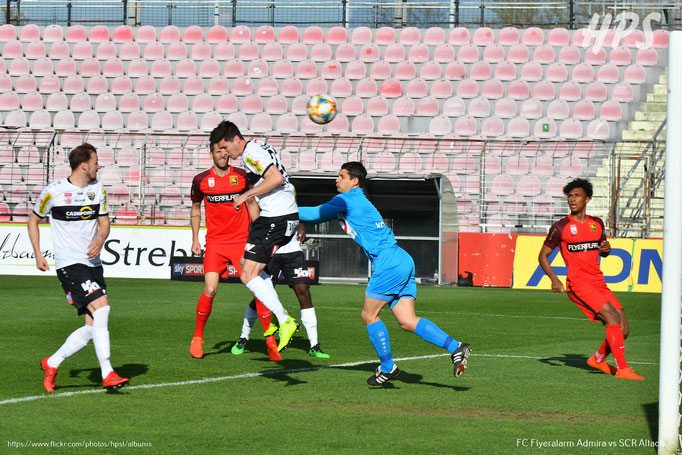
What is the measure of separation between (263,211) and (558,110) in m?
19.7

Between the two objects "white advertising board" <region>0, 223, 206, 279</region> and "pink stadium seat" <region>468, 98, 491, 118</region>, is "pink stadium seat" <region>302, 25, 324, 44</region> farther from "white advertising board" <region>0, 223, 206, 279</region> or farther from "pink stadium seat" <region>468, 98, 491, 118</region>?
"white advertising board" <region>0, 223, 206, 279</region>

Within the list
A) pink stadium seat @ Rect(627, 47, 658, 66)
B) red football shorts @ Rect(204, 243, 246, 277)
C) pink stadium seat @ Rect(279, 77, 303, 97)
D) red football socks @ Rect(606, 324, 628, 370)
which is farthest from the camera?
pink stadium seat @ Rect(627, 47, 658, 66)

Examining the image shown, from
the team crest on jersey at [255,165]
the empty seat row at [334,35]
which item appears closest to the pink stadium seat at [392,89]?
the empty seat row at [334,35]

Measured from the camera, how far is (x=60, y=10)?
30.8m

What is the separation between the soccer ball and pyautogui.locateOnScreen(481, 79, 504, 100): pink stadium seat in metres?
6.09

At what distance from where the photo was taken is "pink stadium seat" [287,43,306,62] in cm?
2834

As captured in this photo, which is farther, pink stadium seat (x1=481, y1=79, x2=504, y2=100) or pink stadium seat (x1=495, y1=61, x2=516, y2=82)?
pink stadium seat (x1=495, y1=61, x2=516, y2=82)

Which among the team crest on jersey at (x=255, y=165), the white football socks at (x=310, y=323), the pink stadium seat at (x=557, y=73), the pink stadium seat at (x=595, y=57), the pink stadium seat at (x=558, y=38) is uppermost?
the pink stadium seat at (x=558, y=38)

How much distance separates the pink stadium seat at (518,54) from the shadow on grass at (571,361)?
62.2ft

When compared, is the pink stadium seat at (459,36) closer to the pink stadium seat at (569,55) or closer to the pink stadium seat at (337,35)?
the pink stadium seat at (569,55)

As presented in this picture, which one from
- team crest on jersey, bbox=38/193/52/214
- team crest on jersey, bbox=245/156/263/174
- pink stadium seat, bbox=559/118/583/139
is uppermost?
pink stadium seat, bbox=559/118/583/139

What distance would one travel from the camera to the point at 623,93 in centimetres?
2698

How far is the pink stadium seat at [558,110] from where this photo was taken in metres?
26.7

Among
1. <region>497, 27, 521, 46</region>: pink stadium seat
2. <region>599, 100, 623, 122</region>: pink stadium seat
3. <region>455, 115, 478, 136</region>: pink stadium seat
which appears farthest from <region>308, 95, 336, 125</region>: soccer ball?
<region>599, 100, 623, 122</region>: pink stadium seat
